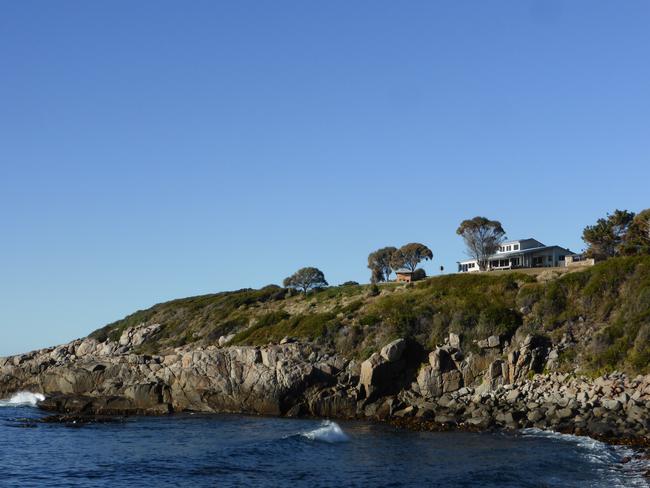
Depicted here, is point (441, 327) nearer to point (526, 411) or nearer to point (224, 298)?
point (526, 411)

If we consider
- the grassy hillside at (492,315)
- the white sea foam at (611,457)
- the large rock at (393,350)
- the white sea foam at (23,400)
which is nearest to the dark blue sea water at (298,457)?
the white sea foam at (611,457)

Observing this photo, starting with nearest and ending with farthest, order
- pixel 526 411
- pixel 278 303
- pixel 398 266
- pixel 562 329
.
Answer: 1. pixel 526 411
2. pixel 562 329
3. pixel 278 303
4. pixel 398 266

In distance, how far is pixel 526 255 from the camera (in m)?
97.5

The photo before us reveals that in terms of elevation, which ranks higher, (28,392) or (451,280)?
(451,280)

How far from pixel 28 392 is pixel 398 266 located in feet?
190

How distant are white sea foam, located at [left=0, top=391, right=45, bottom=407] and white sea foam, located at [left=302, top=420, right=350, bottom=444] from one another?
35.9m

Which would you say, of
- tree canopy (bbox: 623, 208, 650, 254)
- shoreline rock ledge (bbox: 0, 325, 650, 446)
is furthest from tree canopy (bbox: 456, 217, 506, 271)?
shoreline rock ledge (bbox: 0, 325, 650, 446)

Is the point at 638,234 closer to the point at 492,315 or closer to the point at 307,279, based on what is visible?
the point at 492,315

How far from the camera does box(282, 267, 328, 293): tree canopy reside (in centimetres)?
11531

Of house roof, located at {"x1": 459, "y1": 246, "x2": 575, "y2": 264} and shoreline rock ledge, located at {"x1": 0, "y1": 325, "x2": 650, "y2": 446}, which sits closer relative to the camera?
shoreline rock ledge, located at {"x1": 0, "y1": 325, "x2": 650, "y2": 446}

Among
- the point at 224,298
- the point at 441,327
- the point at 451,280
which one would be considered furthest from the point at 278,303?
the point at 441,327

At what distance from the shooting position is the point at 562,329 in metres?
57.4

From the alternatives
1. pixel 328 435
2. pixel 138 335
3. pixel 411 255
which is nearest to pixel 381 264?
pixel 411 255

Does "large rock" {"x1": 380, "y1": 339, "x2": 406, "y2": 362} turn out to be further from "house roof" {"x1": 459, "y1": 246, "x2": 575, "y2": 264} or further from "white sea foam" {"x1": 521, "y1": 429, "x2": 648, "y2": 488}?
"house roof" {"x1": 459, "y1": 246, "x2": 575, "y2": 264}
